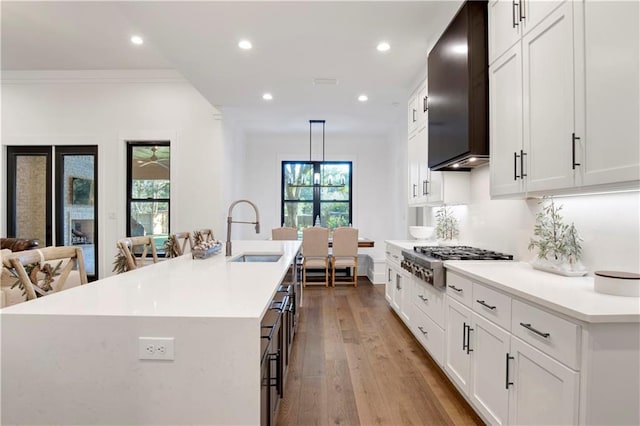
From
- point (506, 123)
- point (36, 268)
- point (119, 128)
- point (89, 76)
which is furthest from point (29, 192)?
point (506, 123)

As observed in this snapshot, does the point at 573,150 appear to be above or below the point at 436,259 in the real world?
above

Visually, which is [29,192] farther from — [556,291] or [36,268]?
[556,291]

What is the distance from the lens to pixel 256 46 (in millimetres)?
3232

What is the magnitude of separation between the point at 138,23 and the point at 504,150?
323 centimetres

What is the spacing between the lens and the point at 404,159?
17.8ft

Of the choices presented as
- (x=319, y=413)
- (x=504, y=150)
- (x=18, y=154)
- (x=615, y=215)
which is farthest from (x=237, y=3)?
(x=18, y=154)

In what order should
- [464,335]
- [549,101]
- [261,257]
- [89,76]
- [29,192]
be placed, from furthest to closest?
[29,192] → [89,76] → [261,257] → [464,335] → [549,101]

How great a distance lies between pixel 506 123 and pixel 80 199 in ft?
20.0

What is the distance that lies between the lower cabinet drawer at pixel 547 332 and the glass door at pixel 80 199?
5.91m

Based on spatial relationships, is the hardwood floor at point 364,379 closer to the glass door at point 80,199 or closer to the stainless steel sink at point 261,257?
the stainless steel sink at point 261,257

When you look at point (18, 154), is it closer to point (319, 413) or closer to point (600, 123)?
point (319, 413)

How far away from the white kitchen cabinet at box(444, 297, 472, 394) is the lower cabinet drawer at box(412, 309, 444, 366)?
0.34 feet

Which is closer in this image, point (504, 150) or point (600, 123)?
point (600, 123)

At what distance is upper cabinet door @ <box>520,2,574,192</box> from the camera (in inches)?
62.9
